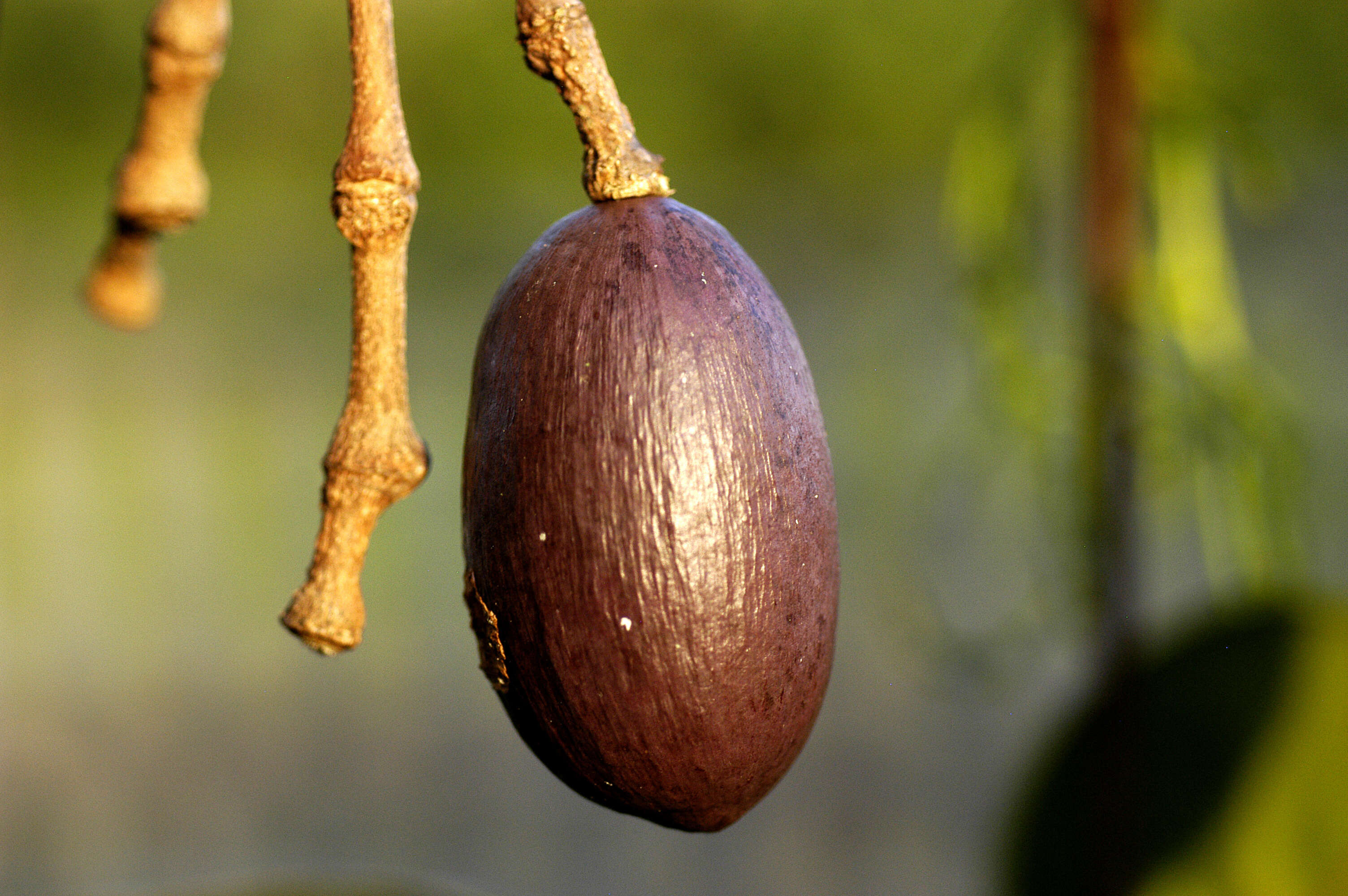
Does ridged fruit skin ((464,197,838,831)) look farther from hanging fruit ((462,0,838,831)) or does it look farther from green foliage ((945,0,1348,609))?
green foliage ((945,0,1348,609))

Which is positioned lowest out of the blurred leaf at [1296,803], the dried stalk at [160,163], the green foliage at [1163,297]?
the blurred leaf at [1296,803]

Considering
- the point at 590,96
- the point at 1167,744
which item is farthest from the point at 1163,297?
the point at 590,96

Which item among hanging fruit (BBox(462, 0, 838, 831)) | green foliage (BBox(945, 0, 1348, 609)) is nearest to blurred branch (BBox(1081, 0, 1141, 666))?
green foliage (BBox(945, 0, 1348, 609))

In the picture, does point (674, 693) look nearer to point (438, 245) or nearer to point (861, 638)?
point (861, 638)

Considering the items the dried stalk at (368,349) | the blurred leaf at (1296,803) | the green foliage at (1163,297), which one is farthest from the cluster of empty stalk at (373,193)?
the blurred leaf at (1296,803)

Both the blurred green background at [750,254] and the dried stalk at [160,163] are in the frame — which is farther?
the blurred green background at [750,254]

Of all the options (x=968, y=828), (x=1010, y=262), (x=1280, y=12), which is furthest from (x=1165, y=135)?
(x=968, y=828)

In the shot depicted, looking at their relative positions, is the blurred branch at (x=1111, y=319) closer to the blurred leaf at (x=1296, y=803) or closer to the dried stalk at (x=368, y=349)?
the blurred leaf at (x=1296, y=803)
